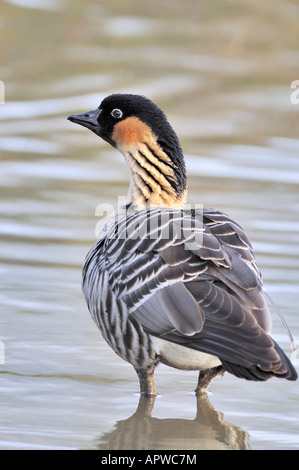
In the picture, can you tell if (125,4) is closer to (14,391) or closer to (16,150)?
(16,150)

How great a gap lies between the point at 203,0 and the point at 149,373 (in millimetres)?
15530

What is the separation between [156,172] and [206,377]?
1738 mm

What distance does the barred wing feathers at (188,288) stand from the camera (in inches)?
236

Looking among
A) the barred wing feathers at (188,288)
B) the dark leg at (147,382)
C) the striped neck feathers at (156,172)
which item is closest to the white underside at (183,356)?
the barred wing feathers at (188,288)

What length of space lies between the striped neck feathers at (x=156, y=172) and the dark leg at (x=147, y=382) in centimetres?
147

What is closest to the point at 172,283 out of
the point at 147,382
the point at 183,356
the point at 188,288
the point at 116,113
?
the point at 188,288

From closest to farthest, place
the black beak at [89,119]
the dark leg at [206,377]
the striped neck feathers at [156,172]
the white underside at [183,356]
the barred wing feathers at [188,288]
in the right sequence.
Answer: the barred wing feathers at [188,288] < the white underside at [183,356] < the dark leg at [206,377] < the striped neck feathers at [156,172] < the black beak at [89,119]

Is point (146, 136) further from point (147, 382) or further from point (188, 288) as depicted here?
point (147, 382)

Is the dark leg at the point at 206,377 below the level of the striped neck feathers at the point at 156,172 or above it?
below

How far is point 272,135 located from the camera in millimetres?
14664

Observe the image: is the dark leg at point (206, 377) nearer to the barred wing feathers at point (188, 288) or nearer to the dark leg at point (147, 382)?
the dark leg at point (147, 382)

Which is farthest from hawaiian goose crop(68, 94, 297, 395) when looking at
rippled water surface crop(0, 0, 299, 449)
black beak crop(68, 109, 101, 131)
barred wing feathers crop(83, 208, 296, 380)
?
black beak crop(68, 109, 101, 131)

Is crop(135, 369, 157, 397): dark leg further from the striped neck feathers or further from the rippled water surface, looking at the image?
the striped neck feathers

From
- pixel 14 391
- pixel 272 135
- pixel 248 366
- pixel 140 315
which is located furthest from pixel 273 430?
pixel 272 135
